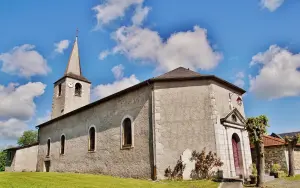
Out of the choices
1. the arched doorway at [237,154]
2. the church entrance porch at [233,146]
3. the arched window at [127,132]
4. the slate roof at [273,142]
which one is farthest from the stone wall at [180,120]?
the slate roof at [273,142]

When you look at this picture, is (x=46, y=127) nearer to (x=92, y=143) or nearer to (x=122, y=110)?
(x=92, y=143)

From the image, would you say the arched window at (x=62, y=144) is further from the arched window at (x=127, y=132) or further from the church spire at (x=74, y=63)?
the church spire at (x=74, y=63)

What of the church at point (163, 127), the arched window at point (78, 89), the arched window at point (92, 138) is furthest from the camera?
the arched window at point (78, 89)

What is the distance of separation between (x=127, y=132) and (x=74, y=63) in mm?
18232

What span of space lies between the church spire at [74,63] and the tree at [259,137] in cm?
2241

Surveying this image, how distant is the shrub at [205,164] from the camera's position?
1247 centimetres

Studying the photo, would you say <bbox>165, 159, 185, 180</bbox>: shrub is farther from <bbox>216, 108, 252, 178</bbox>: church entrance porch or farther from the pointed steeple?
the pointed steeple

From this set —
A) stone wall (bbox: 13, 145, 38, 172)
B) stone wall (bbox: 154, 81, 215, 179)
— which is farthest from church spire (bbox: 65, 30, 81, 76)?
stone wall (bbox: 154, 81, 215, 179)

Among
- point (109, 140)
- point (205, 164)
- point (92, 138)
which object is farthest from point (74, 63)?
point (205, 164)

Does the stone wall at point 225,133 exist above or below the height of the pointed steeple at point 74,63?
below

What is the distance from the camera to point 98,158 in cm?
1680

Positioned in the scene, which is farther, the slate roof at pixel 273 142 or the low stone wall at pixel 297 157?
the low stone wall at pixel 297 157

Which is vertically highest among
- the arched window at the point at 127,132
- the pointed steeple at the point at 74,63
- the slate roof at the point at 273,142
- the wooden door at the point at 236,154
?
the pointed steeple at the point at 74,63

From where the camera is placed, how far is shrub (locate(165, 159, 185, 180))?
494 inches
